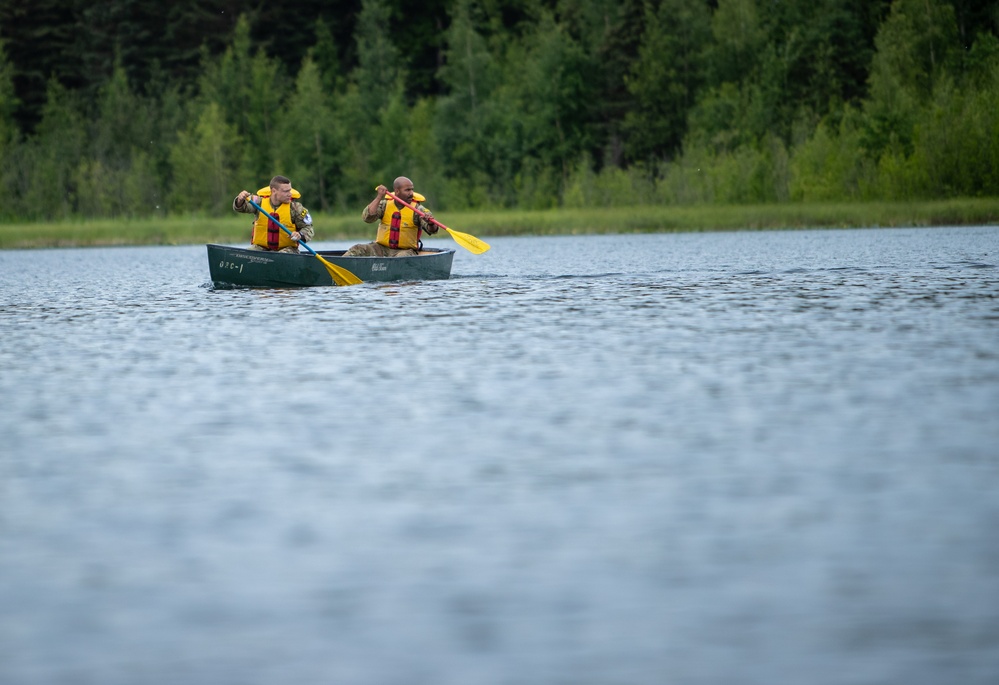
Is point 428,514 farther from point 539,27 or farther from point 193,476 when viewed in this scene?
point 539,27

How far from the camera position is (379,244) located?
2291 cm

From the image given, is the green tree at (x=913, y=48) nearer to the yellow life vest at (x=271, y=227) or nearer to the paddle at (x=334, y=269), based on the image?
the paddle at (x=334, y=269)

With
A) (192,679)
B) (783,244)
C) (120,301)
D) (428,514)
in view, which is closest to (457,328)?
(120,301)

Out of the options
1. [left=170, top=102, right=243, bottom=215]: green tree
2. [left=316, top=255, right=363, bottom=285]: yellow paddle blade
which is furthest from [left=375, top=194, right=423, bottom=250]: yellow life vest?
[left=170, top=102, right=243, bottom=215]: green tree

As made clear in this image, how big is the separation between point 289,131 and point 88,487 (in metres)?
58.5

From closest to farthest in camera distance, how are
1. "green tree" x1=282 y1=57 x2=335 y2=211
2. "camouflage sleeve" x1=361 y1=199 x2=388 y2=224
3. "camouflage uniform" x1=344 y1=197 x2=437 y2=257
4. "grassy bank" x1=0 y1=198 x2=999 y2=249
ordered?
"camouflage sleeve" x1=361 y1=199 x2=388 y2=224 < "camouflage uniform" x1=344 y1=197 x2=437 y2=257 < "grassy bank" x1=0 y1=198 x2=999 y2=249 < "green tree" x1=282 y1=57 x2=335 y2=211

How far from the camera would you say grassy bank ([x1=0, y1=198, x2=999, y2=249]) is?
4122cm

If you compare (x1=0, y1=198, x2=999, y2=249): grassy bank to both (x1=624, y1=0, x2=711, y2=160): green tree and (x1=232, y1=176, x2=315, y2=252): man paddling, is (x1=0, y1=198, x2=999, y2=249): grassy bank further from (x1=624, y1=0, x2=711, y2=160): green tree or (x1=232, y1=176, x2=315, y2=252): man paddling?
(x1=232, y1=176, x2=315, y2=252): man paddling

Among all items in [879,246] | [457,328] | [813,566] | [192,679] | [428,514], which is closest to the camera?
[192,679]

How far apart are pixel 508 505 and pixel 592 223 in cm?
3889

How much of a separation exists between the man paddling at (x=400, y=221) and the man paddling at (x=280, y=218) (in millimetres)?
953

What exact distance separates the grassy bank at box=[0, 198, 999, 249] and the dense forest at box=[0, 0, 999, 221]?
2.96 meters

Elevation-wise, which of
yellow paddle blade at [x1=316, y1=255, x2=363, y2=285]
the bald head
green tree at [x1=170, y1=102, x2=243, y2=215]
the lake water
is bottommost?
the lake water

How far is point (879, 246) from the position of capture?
30.7m
